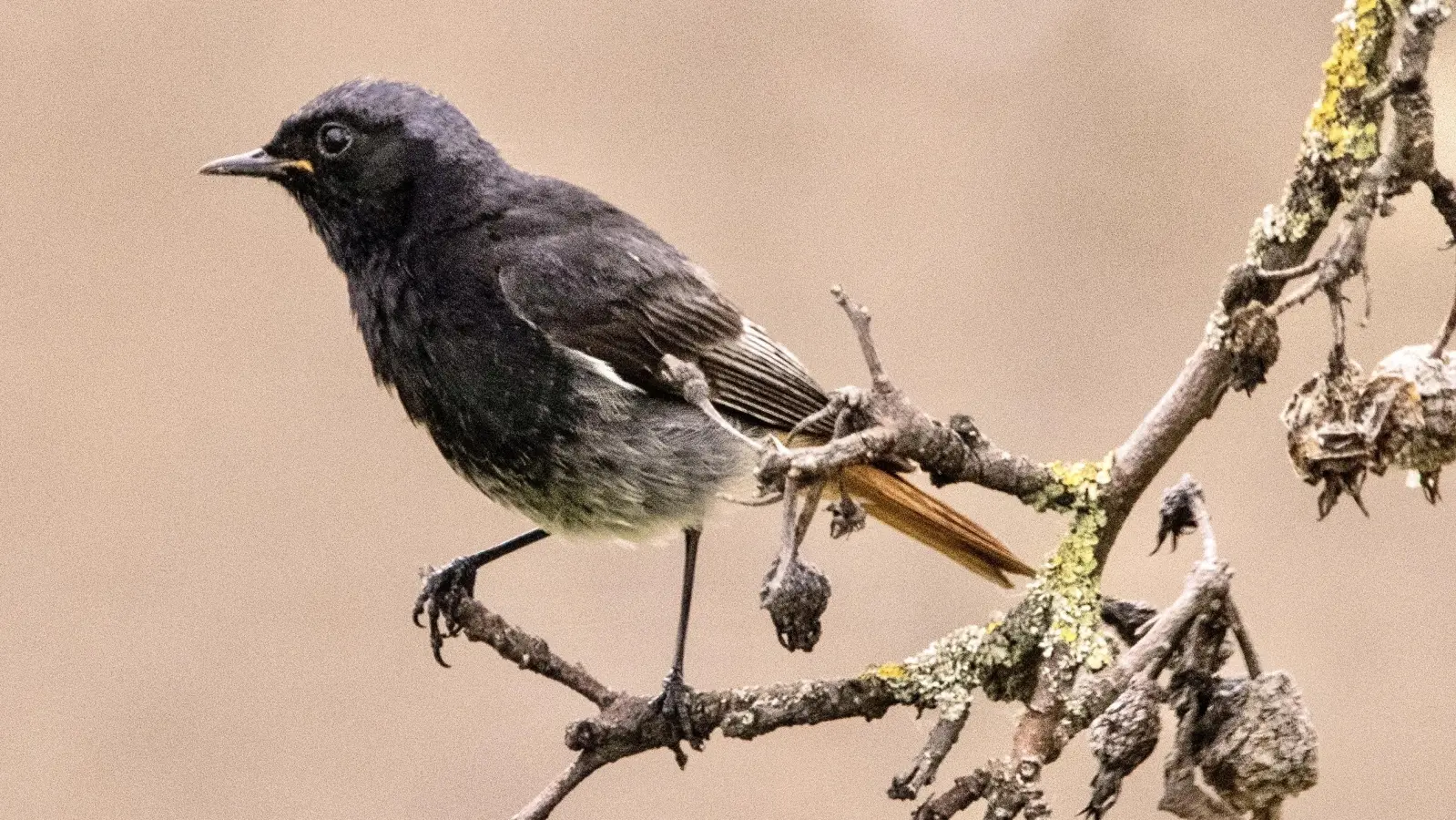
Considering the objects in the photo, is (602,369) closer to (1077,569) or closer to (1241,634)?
(1077,569)

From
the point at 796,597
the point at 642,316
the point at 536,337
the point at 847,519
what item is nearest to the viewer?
the point at 796,597

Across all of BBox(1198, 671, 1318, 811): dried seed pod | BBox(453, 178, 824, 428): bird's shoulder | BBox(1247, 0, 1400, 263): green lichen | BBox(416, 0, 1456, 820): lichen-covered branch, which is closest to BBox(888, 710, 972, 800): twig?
BBox(416, 0, 1456, 820): lichen-covered branch

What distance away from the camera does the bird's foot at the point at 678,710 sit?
7.79 ft

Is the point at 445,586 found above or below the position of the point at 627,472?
below

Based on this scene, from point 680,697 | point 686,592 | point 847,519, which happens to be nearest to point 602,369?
point 686,592

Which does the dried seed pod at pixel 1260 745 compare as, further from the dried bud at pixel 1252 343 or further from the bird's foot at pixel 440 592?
the bird's foot at pixel 440 592

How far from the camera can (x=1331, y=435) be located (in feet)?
5.65

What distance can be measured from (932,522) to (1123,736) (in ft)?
3.91

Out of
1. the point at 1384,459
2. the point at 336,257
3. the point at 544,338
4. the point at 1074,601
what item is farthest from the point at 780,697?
the point at 336,257

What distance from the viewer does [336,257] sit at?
3354mm

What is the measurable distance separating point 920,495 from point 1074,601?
0.92 m

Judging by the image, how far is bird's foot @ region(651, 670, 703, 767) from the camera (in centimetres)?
238

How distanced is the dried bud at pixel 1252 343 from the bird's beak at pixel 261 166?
2101mm

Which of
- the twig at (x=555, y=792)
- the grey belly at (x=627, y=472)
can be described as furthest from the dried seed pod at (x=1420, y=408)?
the grey belly at (x=627, y=472)
